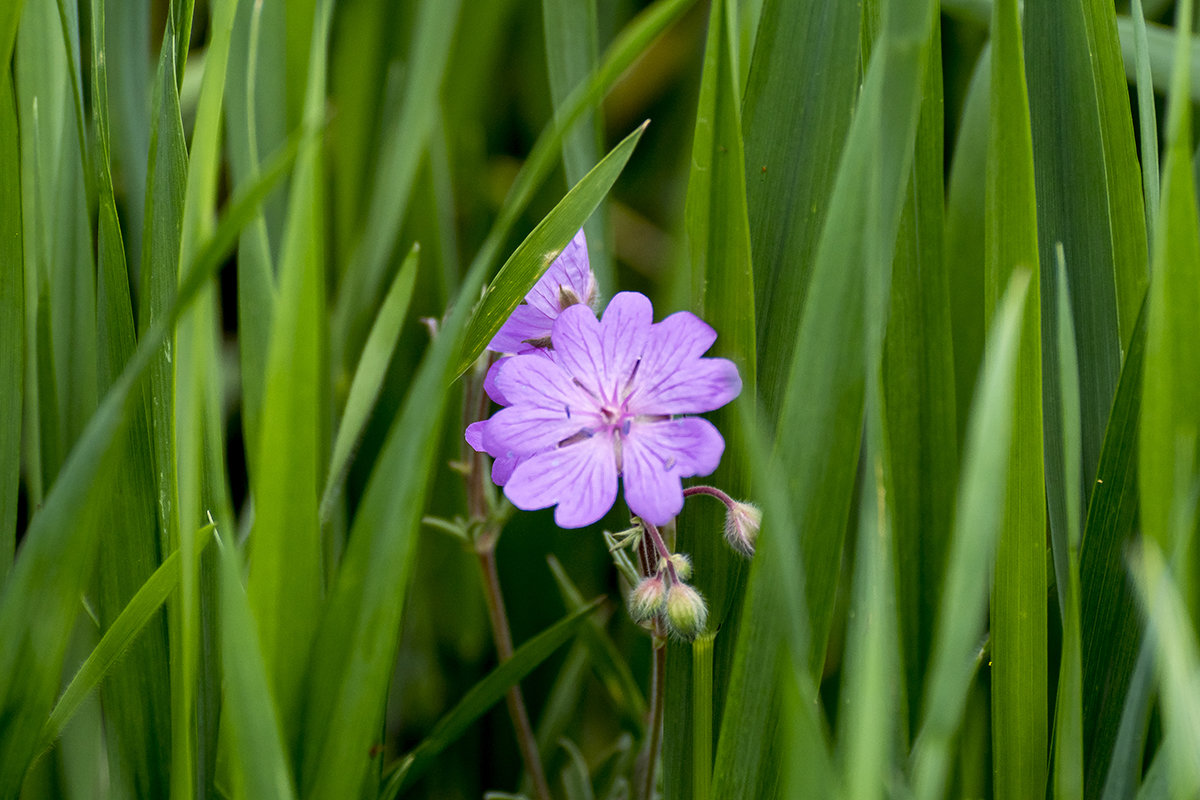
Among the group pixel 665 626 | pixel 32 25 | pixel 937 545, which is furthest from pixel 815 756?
pixel 32 25

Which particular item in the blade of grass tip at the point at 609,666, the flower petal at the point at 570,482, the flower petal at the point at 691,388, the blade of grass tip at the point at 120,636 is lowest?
the blade of grass tip at the point at 609,666

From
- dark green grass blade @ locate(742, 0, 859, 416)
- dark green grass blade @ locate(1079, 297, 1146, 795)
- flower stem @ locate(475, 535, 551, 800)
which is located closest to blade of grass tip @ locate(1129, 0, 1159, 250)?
dark green grass blade @ locate(1079, 297, 1146, 795)

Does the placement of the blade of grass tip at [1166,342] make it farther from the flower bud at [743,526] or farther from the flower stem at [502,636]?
the flower stem at [502,636]

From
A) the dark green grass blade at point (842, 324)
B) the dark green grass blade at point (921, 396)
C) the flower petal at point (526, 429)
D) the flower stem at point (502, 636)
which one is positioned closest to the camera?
the dark green grass blade at point (842, 324)

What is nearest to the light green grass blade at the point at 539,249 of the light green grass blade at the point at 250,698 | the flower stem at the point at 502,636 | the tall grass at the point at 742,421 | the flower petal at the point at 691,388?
the tall grass at the point at 742,421

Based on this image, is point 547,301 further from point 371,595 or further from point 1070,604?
point 1070,604

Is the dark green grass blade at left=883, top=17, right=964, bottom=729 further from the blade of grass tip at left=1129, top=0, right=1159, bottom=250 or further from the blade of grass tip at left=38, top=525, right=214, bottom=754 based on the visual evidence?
the blade of grass tip at left=38, top=525, right=214, bottom=754
